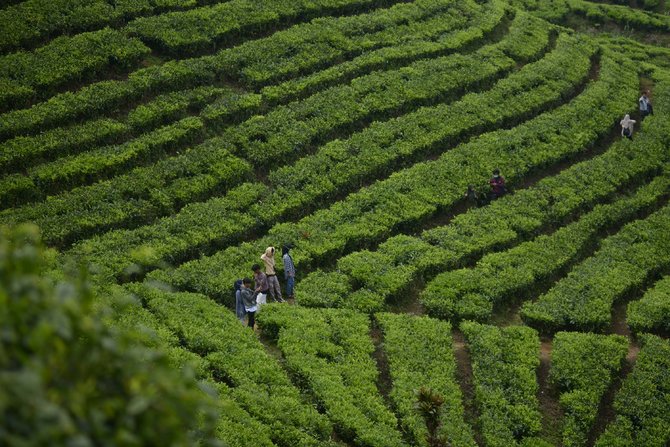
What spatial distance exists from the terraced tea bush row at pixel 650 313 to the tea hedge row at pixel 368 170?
845 centimetres

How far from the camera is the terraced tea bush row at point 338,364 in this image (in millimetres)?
19469

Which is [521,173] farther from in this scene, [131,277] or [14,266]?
[14,266]

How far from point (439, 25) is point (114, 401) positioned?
39.8 m

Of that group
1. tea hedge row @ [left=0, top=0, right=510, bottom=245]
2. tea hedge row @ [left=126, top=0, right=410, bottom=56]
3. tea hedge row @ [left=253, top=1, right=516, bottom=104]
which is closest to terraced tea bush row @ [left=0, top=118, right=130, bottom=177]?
tea hedge row @ [left=0, top=0, right=510, bottom=245]

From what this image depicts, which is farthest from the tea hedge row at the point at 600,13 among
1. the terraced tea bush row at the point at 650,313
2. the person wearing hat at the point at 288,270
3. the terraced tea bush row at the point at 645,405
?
the person wearing hat at the point at 288,270

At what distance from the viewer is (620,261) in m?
29.2

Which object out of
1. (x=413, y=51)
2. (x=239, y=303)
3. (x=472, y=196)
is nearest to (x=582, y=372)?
(x=472, y=196)

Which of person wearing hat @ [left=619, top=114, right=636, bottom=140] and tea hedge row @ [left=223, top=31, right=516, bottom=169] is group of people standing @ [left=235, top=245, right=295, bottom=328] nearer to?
tea hedge row @ [left=223, top=31, right=516, bottom=169]

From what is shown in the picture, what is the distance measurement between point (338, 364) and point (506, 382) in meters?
5.18

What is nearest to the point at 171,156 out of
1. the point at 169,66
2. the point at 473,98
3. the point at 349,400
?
the point at 169,66

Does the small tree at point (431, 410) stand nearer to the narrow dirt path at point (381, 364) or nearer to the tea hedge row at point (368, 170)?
the narrow dirt path at point (381, 364)

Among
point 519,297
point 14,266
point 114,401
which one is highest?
point 14,266

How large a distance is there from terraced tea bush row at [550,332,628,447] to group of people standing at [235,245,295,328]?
29.3 feet

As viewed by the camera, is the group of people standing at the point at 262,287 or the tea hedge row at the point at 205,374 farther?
the group of people standing at the point at 262,287
